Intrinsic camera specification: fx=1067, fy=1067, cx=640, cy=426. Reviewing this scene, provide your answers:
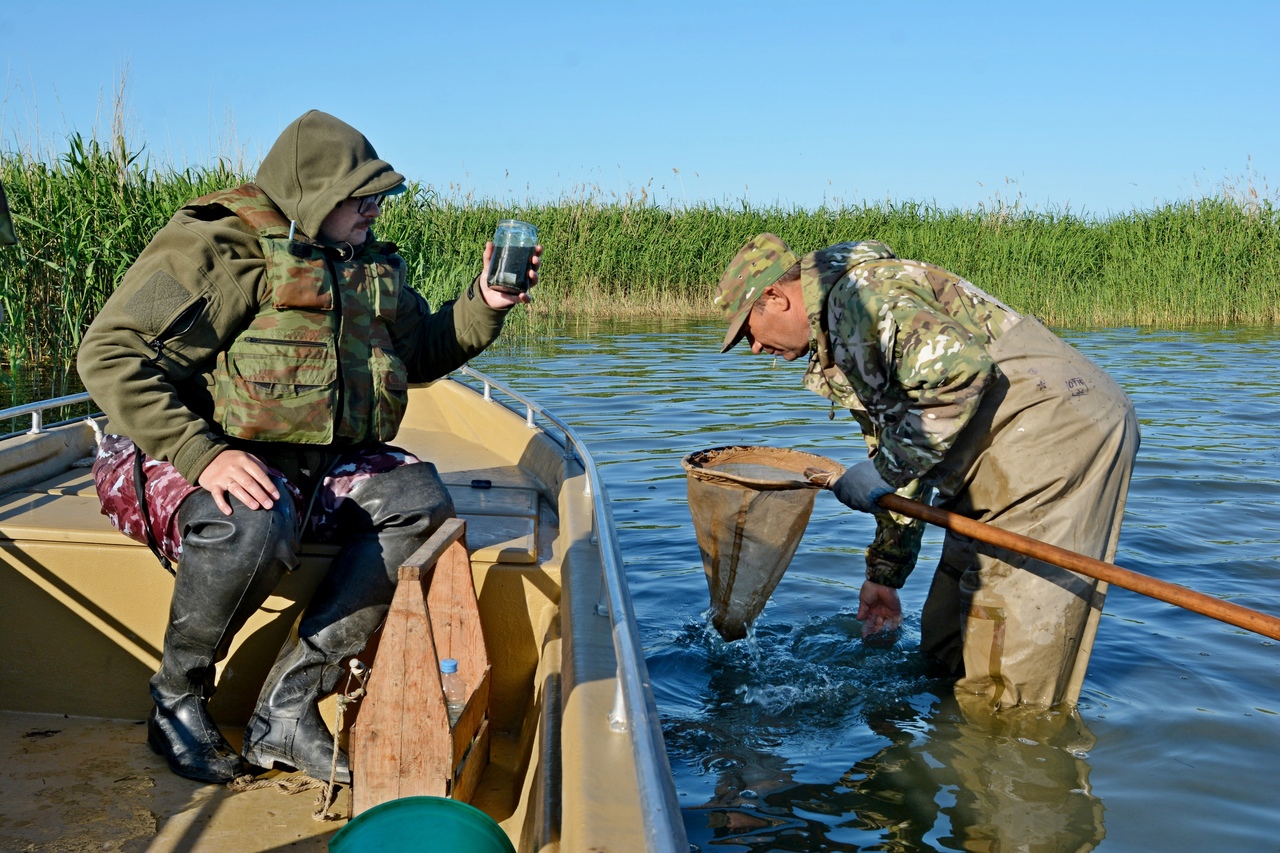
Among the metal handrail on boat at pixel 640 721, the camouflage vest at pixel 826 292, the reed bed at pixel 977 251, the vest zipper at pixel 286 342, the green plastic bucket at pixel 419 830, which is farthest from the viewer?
the reed bed at pixel 977 251

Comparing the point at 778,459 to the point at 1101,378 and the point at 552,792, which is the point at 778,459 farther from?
the point at 552,792

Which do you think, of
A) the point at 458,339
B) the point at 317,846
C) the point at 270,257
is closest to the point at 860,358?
the point at 458,339

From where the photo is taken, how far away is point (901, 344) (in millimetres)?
3232

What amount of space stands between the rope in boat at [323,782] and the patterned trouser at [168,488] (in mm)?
427

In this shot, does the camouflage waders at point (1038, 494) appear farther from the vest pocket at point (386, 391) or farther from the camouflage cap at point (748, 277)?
the vest pocket at point (386, 391)

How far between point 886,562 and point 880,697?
525mm

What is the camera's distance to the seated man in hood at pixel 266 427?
2.57 m

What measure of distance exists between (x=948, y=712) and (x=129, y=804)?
2.64 meters

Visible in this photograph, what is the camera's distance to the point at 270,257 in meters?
2.80

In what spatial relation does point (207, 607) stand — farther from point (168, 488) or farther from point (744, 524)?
point (744, 524)

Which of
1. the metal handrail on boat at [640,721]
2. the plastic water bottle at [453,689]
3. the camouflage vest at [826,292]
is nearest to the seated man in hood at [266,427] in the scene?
the plastic water bottle at [453,689]

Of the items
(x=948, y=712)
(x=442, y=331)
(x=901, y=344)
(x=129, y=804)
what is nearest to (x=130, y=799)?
(x=129, y=804)

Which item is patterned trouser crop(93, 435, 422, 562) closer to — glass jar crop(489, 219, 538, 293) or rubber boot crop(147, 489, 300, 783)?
rubber boot crop(147, 489, 300, 783)

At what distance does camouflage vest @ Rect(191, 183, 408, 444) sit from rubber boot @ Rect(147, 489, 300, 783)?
26 cm
